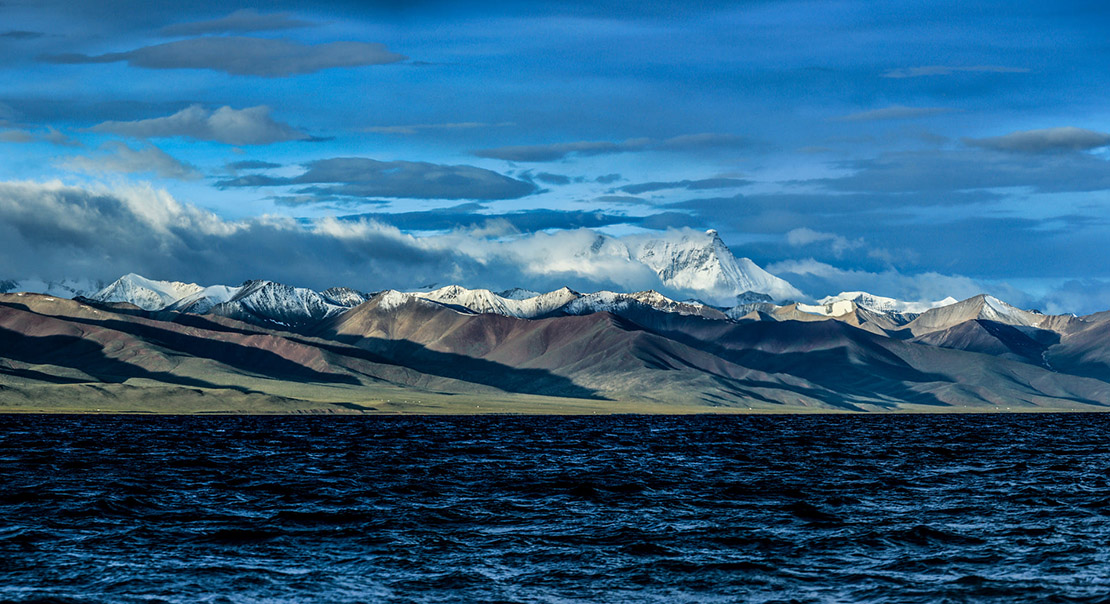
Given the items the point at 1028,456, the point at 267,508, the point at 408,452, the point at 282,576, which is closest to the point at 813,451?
the point at 1028,456

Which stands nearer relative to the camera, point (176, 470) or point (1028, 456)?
point (176, 470)

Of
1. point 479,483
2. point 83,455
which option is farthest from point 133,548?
point 83,455

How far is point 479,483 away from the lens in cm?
9769

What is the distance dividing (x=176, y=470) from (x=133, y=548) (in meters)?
54.7

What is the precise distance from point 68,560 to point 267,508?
22.2 meters

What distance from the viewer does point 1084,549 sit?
193 feet

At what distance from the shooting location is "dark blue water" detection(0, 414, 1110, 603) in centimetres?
4906

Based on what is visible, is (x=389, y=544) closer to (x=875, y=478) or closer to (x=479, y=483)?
(x=479, y=483)

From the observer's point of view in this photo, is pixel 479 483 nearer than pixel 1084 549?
No

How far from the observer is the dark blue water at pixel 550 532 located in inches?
1932

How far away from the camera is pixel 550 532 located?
65.4 m

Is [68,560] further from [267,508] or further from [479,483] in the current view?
[479,483]

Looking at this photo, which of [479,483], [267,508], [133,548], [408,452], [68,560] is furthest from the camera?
[408,452]

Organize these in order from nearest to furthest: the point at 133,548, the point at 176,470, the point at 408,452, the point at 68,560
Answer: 1. the point at 68,560
2. the point at 133,548
3. the point at 176,470
4. the point at 408,452
